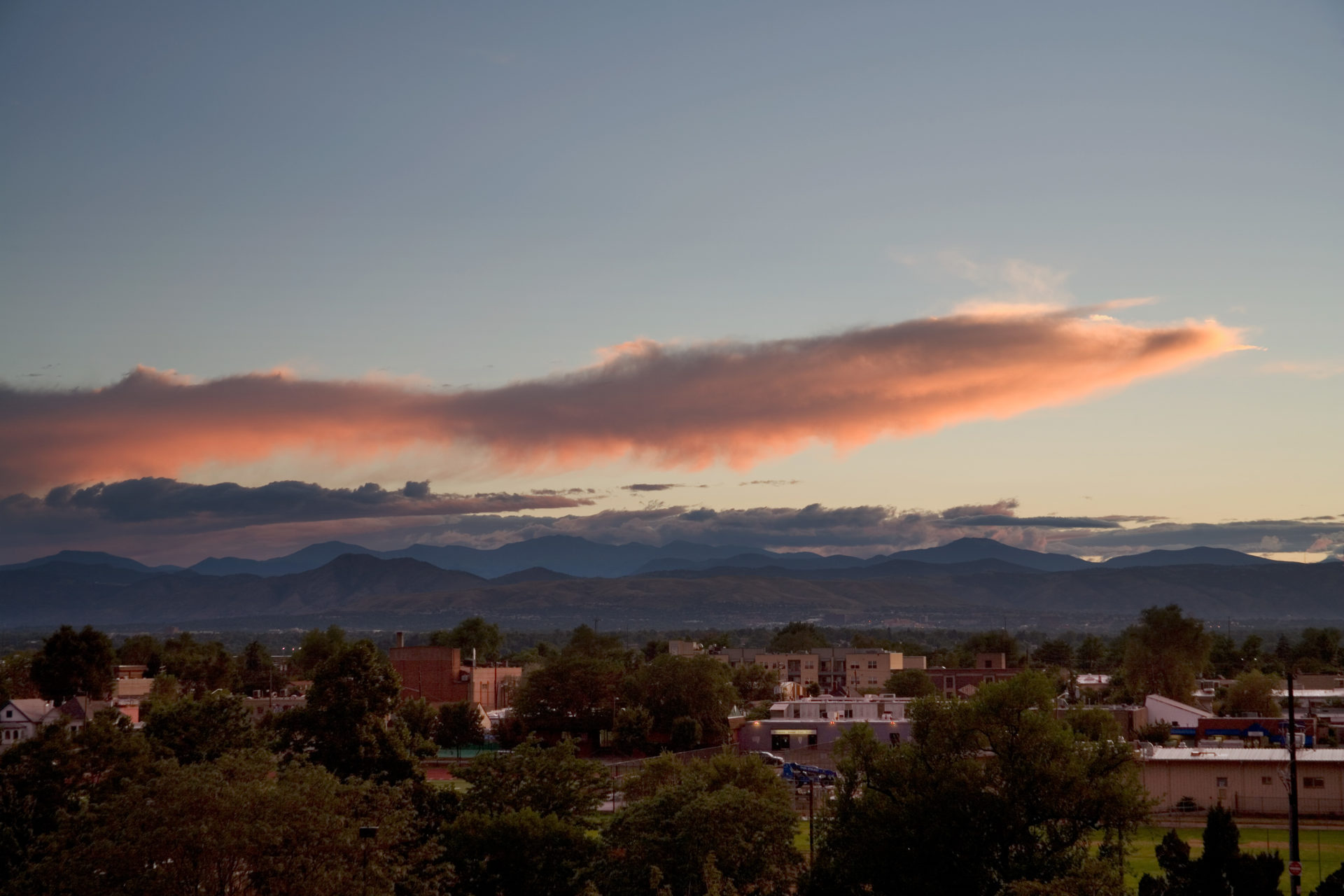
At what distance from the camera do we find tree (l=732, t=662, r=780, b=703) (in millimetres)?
136125

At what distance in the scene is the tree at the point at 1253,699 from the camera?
339 ft

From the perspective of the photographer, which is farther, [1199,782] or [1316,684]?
[1316,684]

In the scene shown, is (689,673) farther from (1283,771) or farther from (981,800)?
(981,800)

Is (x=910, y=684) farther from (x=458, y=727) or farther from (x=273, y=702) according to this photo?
(x=273, y=702)

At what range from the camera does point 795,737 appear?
8888 centimetres

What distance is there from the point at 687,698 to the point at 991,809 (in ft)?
196

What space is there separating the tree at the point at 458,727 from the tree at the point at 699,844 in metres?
55.9

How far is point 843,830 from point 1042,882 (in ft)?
22.6

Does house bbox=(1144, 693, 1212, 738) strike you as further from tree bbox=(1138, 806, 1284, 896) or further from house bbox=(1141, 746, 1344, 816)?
tree bbox=(1138, 806, 1284, 896)

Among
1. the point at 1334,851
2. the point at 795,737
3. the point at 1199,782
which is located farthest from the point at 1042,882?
the point at 795,737

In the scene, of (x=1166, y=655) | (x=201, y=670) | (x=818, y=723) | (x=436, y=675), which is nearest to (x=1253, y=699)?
(x=1166, y=655)

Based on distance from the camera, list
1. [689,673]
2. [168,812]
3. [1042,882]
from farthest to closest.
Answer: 1. [689,673]
2. [1042,882]
3. [168,812]

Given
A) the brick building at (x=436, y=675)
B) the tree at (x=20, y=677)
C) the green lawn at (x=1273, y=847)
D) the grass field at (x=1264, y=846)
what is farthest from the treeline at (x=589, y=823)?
the brick building at (x=436, y=675)

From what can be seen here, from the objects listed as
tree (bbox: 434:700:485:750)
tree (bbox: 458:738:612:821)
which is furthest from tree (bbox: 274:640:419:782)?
tree (bbox: 434:700:485:750)
